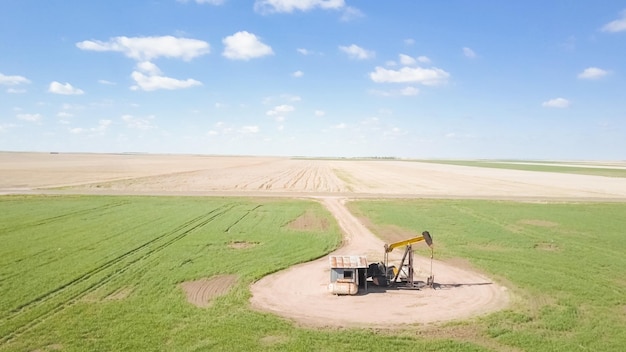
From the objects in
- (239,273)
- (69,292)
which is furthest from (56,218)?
(239,273)

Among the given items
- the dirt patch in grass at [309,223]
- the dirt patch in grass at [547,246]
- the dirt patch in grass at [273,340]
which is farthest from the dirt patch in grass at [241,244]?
the dirt patch in grass at [547,246]

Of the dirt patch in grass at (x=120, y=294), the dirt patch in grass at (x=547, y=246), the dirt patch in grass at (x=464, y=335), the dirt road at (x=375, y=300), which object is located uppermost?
the dirt patch in grass at (x=547, y=246)

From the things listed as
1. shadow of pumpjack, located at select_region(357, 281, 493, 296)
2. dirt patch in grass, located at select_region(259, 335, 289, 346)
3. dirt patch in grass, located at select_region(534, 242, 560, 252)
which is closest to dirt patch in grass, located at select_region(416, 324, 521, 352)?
shadow of pumpjack, located at select_region(357, 281, 493, 296)

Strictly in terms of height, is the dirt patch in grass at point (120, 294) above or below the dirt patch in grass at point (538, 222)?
below

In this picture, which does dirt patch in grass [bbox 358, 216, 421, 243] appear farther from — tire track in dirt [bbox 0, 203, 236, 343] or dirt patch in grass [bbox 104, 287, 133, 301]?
dirt patch in grass [bbox 104, 287, 133, 301]

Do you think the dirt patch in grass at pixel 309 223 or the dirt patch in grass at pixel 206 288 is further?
the dirt patch in grass at pixel 309 223

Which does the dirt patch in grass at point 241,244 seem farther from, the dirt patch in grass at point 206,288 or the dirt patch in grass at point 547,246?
the dirt patch in grass at point 547,246

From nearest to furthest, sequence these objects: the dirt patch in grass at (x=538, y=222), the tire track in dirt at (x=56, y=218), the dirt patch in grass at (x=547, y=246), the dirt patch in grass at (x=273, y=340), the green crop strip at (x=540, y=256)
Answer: the dirt patch in grass at (x=273, y=340) < the green crop strip at (x=540, y=256) < the dirt patch in grass at (x=547, y=246) < the tire track in dirt at (x=56, y=218) < the dirt patch in grass at (x=538, y=222)

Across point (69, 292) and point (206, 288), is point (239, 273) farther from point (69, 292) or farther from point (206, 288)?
point (69, 292)
